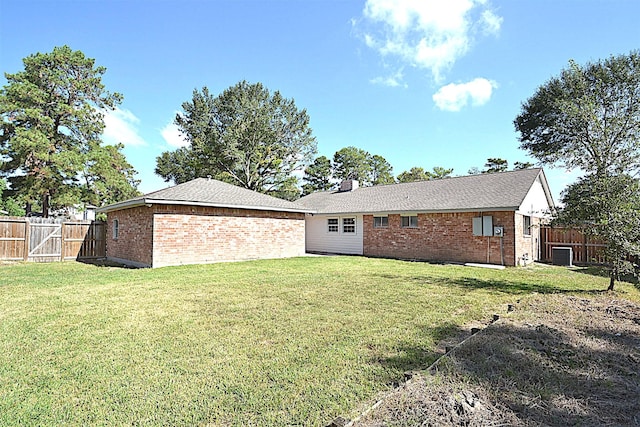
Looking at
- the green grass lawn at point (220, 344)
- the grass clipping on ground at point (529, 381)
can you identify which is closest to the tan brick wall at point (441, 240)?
the green grass lawn at point (220, 344)

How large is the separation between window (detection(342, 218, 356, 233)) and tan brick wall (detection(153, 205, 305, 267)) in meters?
2.87

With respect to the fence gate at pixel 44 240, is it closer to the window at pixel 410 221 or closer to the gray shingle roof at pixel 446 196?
the gray shingle roof at pixel 446 196

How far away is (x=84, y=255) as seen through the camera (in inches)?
610

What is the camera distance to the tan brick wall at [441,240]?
12805mm

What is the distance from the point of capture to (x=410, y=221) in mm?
15453

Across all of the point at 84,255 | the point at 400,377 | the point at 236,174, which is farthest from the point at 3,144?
the point at 400,377

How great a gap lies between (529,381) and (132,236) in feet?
45.9

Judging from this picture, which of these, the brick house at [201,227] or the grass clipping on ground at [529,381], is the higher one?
the brick house at [201,227]

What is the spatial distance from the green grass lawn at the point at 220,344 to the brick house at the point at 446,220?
178 inches

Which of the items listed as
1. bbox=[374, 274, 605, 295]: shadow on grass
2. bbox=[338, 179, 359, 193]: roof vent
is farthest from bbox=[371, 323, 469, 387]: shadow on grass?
bbox=[338, 179, 359, 193]: roof vent

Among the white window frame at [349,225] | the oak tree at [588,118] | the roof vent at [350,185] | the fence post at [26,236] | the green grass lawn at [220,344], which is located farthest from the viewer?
the roof vent at [350,185]

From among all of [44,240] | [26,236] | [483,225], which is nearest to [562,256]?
[483,225]

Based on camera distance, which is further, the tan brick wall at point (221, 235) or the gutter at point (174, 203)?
the tan brick wall at point (221, 235)

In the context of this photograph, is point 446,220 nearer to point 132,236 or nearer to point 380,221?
point 380,221
